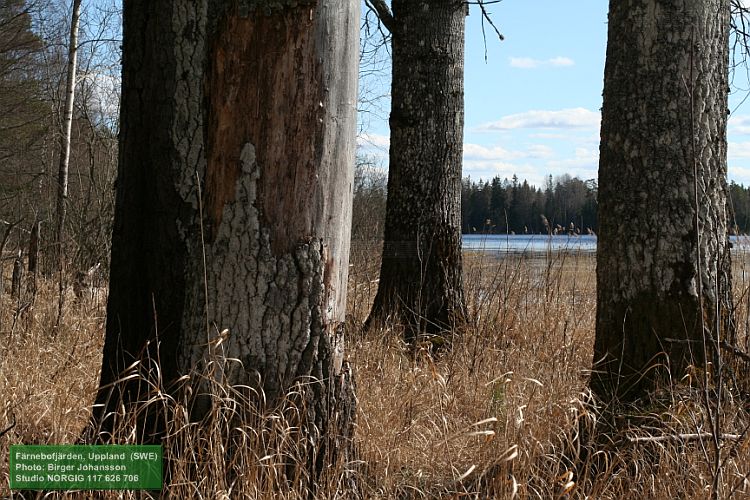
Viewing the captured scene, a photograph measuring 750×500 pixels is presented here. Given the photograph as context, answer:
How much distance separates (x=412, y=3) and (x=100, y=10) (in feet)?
21.1

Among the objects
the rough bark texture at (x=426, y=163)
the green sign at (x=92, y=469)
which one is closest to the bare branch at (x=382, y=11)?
the rough bark texture at (x=426, y=163)

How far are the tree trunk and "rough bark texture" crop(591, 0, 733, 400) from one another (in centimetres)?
134

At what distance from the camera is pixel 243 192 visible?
2484 mm

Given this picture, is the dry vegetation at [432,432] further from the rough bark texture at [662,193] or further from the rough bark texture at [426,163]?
the rough bark texture at [426,163]

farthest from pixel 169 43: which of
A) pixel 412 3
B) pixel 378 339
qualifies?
pixel 412 3

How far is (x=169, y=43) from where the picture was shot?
259cm

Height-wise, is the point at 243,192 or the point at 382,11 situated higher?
the point at 382,11

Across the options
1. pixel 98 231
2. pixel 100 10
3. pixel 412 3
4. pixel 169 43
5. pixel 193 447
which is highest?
pixel 100 10

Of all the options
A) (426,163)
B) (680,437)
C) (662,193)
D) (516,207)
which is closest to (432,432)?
(680,437)

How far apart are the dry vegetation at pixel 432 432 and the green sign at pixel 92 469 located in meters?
0.06

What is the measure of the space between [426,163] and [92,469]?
3.99m

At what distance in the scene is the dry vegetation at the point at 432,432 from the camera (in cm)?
247

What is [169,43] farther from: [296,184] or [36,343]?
[36,343]

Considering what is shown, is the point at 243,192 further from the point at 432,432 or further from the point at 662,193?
the point at 662,193
